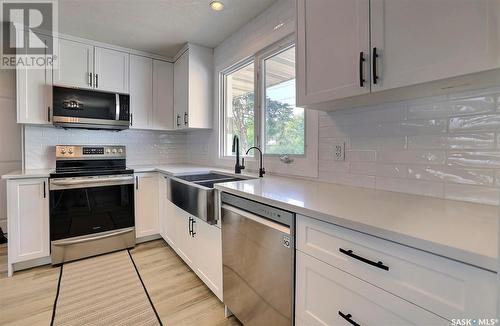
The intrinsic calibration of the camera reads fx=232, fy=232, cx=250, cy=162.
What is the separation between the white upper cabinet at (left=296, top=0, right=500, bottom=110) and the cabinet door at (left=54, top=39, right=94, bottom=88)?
2549mm

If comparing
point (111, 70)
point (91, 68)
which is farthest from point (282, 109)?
point (91, 68)

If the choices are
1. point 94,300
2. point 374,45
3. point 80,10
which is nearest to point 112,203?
point 94,300

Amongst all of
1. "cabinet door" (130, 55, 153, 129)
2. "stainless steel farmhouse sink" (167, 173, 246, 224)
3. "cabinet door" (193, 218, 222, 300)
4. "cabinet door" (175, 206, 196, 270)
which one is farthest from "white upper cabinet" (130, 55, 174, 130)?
"cabinet door" (193, 218, 222, 300)

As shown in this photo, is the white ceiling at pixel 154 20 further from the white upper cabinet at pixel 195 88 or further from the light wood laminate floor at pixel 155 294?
the light wood laminate floor at pixel 155 294

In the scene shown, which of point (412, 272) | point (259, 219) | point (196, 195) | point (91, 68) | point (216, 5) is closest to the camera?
point (412, 272)

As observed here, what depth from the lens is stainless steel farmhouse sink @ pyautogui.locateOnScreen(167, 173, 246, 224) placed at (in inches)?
64.4

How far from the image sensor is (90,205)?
8.03 feet

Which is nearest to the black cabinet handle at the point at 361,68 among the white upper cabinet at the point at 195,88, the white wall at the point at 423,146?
the white wall at the point at 423,146

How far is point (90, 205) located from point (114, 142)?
3.28 ft

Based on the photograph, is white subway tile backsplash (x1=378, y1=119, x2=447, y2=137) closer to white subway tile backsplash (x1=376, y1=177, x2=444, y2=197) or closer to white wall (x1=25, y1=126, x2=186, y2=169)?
white subway tile backsplash (x1=376, y1=177, x2=444, y2=197)

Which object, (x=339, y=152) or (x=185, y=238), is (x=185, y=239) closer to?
(x=185, y=238)

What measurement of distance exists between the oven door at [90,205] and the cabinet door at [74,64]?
1.14 meters

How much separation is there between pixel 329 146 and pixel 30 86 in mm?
3019

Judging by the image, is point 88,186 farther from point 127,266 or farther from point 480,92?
point 480,92
